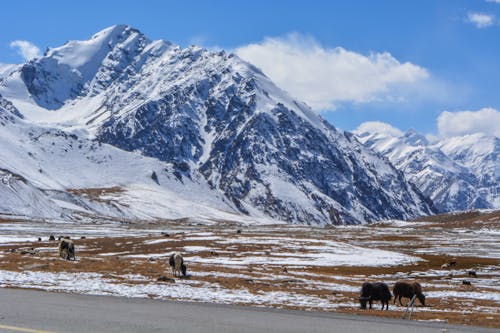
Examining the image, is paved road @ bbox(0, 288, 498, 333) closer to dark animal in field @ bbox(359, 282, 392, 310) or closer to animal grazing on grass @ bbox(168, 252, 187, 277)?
dark animal in field @ bbox(359, 282, 392, 310)

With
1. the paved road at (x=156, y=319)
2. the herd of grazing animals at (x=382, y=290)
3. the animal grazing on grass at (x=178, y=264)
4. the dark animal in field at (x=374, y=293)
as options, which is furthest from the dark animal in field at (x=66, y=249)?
the dark animal in field at (x=374, y=293)

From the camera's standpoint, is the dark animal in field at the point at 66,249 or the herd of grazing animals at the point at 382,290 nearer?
the herd of grazing animals at the point at 382,290

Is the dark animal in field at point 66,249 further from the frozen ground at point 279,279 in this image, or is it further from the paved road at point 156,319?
the paved road at point 156,319

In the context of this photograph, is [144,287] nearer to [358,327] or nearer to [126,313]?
[126,313]

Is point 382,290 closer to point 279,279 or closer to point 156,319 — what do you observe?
point 279,279

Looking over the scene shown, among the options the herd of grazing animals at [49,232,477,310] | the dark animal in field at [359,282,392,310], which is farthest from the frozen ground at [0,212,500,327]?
the dark animal in field at [359,282,392,310]

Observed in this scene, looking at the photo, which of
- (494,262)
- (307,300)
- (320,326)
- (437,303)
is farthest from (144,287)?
(494,262)

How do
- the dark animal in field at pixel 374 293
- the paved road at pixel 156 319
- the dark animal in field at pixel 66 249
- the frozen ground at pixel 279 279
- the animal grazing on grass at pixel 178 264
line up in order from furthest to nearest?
the dark animal in field at pixel 66 249 → the animal grazing on grass at pixel 178 264 → the dark animal in field at pixel 374 293 → the frozen ground at pixel 279 279 → the paved road at pixel 156 319

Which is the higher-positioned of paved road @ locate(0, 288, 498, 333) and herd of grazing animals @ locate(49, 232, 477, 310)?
paved road @ locate(0, 288, 498, 333)

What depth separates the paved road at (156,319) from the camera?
18.6m

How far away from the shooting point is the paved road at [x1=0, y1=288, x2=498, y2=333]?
18.6m

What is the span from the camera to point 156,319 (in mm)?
20688

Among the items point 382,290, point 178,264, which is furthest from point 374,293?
point 178,264

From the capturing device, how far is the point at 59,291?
1209 inches
